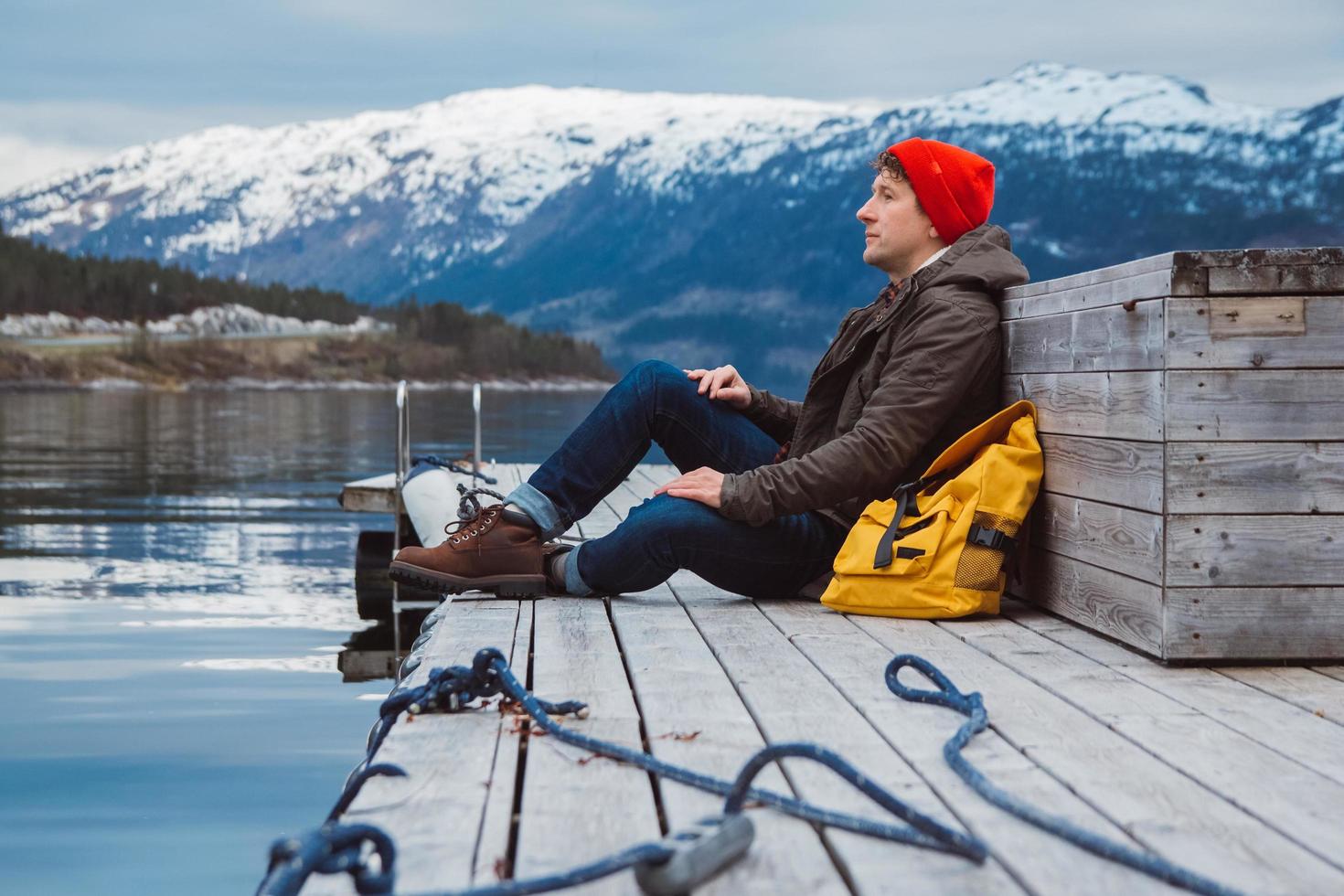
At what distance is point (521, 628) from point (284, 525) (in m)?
9.75

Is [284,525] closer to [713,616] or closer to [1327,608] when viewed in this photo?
[713,616]

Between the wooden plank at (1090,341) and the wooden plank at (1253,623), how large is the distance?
0.53 metres

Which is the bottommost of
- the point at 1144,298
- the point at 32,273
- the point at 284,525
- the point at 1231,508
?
the point at 284,525

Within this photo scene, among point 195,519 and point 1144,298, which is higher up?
point 1144,298

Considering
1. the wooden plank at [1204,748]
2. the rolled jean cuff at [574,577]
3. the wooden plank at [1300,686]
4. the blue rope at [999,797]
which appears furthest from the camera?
the rolled jean cuff at [574,577]

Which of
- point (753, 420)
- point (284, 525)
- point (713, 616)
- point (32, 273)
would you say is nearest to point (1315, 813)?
point (713, 616)

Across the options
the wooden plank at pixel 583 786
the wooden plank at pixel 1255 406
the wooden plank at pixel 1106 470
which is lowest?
the wooden plank at pixel 583 786

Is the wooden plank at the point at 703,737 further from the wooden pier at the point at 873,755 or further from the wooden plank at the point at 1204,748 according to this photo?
the wooden plank at the point at 1204,748

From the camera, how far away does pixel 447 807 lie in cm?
215

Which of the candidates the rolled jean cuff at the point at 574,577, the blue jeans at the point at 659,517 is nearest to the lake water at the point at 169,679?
the rolled jean cuff at the point at 574,577

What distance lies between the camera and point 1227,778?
7.73ft

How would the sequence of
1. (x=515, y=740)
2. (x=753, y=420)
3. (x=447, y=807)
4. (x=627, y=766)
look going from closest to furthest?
(x=447, y=807) → (x=627, y=766) → (x=515, y=740) → (x=753, y=420)

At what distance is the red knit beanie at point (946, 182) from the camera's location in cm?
394

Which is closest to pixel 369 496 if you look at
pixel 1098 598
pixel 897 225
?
pixel 897 225
